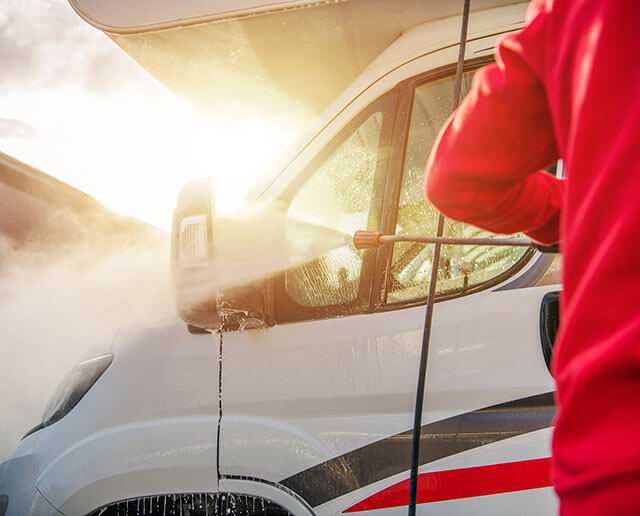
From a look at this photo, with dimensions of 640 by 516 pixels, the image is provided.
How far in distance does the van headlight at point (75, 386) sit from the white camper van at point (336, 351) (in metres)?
0.01

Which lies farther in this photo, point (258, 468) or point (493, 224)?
point (258, 468)

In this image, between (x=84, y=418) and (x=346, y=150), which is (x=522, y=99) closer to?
(x=346, y=150)

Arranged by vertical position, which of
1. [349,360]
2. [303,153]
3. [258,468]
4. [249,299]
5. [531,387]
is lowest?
[258,468]

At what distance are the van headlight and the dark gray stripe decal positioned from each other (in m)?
0.76

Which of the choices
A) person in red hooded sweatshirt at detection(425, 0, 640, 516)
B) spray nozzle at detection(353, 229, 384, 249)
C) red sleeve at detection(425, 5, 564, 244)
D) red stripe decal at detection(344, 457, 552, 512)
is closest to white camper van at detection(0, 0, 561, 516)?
red stripe decal at detection(344, 457, 552, 512)

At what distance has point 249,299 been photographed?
5.68 feet

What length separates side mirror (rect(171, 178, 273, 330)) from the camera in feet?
5.03

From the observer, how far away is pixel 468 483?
161 centimetres

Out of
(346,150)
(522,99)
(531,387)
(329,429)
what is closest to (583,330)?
→ (522,99)

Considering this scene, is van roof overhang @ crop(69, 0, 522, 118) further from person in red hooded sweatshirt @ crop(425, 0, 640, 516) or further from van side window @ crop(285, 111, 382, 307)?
person in red hooded sweatshirt @ crop(425, 0, 640, 516)

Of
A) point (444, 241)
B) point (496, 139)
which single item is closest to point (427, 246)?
point (444, 241)

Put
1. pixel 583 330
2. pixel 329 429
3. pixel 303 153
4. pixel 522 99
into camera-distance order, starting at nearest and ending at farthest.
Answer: pixel 583 330 < pixel 522 99 < pixel 329 429 < pixel 303 153

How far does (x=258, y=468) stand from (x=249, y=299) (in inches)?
21.2

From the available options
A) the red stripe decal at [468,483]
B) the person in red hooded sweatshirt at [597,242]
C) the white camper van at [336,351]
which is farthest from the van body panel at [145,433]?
the person in red hooded sweatshirt at [597,242]
